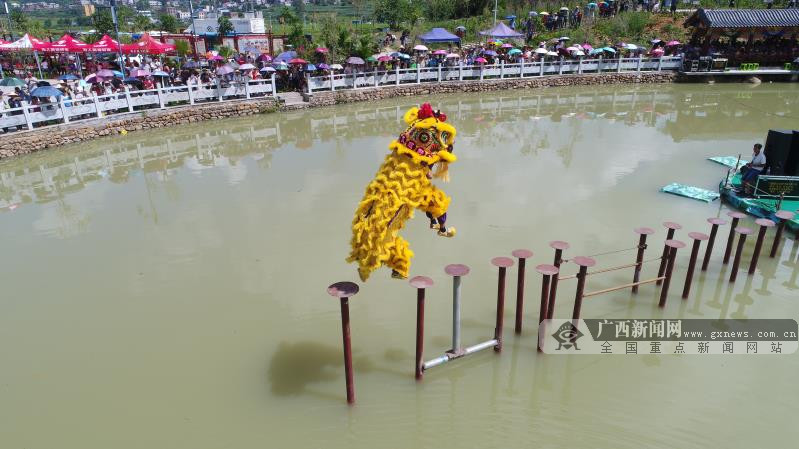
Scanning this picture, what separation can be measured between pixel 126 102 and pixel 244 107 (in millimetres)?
3632

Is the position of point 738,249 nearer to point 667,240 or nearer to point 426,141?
point 667,240

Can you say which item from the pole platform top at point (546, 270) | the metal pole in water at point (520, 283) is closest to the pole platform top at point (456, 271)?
the metal pole in water at point (520, 283)

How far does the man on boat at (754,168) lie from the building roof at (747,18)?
16.9 metres

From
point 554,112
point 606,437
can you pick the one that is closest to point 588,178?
point 606,437

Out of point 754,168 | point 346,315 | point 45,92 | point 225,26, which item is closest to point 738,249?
point 754,168

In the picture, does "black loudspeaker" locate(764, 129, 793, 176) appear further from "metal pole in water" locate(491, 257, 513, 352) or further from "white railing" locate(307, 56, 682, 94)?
"white railing" locate(307, 56, 682, 94)

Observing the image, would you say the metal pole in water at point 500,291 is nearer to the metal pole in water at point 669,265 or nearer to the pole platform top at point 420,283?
the pole platform top at point 420,283

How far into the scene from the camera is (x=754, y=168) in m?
8.93

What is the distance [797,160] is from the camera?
877cm

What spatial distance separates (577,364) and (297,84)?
58.3ft

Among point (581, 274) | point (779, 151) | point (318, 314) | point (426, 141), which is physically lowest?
point (318, 314)

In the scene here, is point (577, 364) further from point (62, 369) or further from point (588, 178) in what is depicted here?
point (588, 178)

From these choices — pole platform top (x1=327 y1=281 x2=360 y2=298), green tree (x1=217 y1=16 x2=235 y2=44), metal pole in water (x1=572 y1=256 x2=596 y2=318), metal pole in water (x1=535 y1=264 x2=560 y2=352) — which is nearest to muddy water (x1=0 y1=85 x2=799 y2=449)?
metal pole in water (x1=535 y1=264 x2=560 y2=352)

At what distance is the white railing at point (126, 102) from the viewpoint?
13.9 meters
